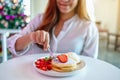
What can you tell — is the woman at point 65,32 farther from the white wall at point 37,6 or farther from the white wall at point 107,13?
the white wall at point 107,13

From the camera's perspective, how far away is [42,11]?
330cm

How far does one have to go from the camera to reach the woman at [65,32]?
1164mm

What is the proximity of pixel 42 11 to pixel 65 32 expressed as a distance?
2.16m

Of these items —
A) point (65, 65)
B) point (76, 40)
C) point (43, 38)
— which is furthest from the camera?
point (76, 40)

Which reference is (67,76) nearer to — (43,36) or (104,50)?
(43,36)

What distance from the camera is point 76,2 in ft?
3.93

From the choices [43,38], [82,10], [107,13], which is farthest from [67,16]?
[107,13]

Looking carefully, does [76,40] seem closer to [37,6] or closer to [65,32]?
[65,32]

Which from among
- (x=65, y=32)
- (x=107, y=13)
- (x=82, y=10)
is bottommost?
(x=107, y=13)

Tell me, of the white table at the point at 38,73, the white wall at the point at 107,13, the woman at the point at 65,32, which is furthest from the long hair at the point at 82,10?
the white wall at the point at 107,13

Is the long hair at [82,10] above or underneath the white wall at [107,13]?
above

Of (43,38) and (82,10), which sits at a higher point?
(82,10)

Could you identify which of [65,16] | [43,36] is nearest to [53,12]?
[65,16]

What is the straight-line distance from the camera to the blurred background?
6.20 ft
